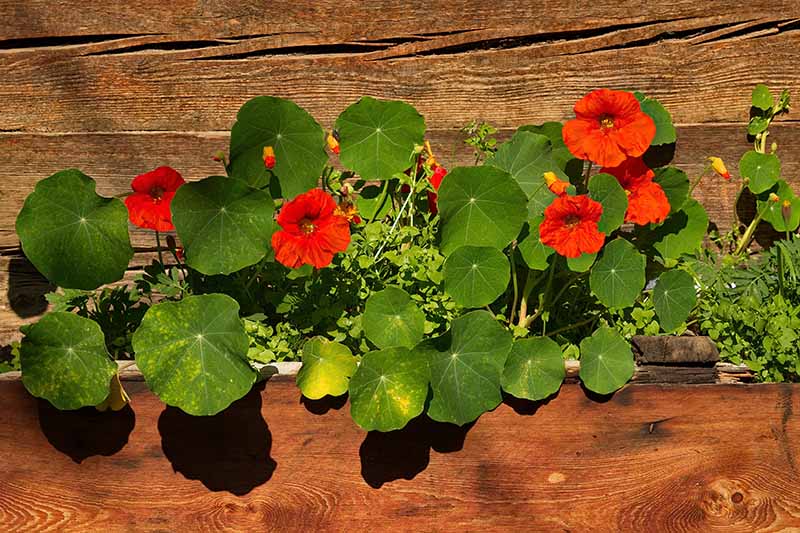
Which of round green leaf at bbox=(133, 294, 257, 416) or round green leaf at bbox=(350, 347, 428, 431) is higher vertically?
round green leaf at bbox=(133, 294, 257, 416)

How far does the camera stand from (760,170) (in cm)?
178

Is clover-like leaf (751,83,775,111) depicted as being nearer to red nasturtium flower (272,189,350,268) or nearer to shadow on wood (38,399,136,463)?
red nasturtium flower (272,189,350,268)

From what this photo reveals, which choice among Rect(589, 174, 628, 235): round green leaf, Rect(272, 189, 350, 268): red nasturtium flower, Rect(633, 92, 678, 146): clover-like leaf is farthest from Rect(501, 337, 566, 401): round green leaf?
Rect(633, 92, 678, 146): clover-like leaf

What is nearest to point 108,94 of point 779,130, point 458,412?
point 458,412

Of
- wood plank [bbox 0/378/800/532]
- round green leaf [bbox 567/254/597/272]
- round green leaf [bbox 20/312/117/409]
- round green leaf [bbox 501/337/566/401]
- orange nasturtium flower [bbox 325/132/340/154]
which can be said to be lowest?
wood plank [bbox 0/378/800/532]

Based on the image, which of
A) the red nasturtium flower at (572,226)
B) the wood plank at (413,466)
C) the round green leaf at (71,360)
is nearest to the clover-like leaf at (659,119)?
the red nasturtium flower at (572,226)

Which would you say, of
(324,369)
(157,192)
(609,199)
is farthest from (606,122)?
(157,192)

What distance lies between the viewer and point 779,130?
1.83 m

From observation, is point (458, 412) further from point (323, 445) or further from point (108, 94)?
point (108, 94)

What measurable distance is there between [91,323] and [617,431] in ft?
3.22

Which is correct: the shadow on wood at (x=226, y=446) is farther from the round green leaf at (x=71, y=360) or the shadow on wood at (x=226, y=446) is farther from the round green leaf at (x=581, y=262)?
the round green leaf at (x=581, y=262)

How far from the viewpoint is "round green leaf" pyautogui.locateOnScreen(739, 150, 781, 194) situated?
1.78m

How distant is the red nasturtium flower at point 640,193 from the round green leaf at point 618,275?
7cm

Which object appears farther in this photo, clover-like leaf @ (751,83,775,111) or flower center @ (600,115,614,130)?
clover-like leaf @ (751,83,775,111)
